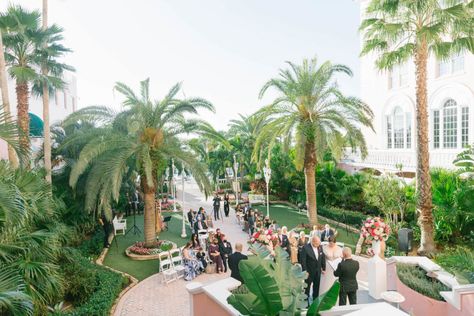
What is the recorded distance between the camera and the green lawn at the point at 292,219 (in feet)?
57.0

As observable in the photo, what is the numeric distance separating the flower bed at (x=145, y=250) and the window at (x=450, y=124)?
17.5 m

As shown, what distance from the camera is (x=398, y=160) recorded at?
864 inches

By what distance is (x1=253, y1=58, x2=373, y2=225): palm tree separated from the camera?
59.4ft

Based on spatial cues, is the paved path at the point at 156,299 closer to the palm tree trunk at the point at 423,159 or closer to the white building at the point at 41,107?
the palm tree trunk at the point at 423,159

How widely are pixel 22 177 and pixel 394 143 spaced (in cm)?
2446

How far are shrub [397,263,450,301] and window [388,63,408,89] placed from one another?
62.3ft

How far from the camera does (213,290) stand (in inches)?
266

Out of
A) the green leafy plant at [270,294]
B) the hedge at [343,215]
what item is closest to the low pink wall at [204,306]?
the green leafy plant at [270,294]

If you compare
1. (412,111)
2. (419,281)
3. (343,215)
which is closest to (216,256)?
(419,281)

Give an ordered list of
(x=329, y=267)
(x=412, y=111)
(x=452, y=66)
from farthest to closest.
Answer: (x=412, y=111) → (x=452, y=66) → (x=329, y=267)

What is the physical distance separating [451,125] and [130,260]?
19.7m

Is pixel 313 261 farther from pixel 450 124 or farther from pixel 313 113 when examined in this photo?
pixel 450 124

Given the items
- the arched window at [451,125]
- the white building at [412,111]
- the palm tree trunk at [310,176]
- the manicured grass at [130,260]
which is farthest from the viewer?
the arched window at [451,125]

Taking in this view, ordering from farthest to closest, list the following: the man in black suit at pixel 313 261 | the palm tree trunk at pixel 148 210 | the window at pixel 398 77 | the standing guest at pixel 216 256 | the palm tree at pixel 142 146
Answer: the window at pixel 398 77
the palm tree trunk at pixel 148 210
the palm tree at pixel 142 146
the standing guest at pixel 216 256
the man in black suit at pixel 313 261
